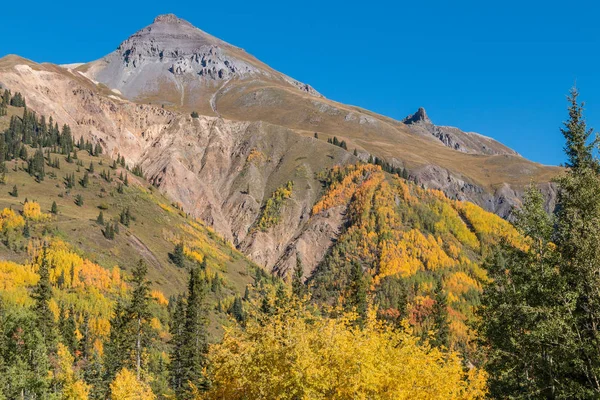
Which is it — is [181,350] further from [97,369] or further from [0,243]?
[0,243]

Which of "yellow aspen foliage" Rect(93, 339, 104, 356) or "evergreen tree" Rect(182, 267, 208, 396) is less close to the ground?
"evergreen tree" Rect(182, 267, 208, 396)

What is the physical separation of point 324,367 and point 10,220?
484 feet

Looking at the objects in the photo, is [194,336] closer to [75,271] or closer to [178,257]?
[75,271]

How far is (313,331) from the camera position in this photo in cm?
2402

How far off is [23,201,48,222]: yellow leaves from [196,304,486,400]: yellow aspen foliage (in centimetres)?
14516

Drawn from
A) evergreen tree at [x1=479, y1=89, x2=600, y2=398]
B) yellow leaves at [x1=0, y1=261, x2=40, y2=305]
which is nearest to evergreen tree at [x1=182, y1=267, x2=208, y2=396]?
evergreen tree at [x1=479, y1=89, x2=600, y2=398]

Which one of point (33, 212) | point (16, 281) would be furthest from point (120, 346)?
point (33, 212)

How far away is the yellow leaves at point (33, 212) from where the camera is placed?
489ft

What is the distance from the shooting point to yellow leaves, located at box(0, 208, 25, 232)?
140m

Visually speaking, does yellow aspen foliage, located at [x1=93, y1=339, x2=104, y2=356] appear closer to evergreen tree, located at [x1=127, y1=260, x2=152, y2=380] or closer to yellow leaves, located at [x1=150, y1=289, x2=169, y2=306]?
yellow leaves, located at [x1=150, y1=289, x2=169, y2=306]

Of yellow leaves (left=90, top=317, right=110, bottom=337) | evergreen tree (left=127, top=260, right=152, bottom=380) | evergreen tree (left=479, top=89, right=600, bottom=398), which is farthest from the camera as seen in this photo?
yellow leaves (left=90, top=317, right=110, bottom=337)

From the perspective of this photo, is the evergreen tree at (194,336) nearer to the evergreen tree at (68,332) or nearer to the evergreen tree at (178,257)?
the evergreen tree at (68,332)

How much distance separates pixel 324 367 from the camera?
2127 centimetres

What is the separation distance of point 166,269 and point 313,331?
510 feet
